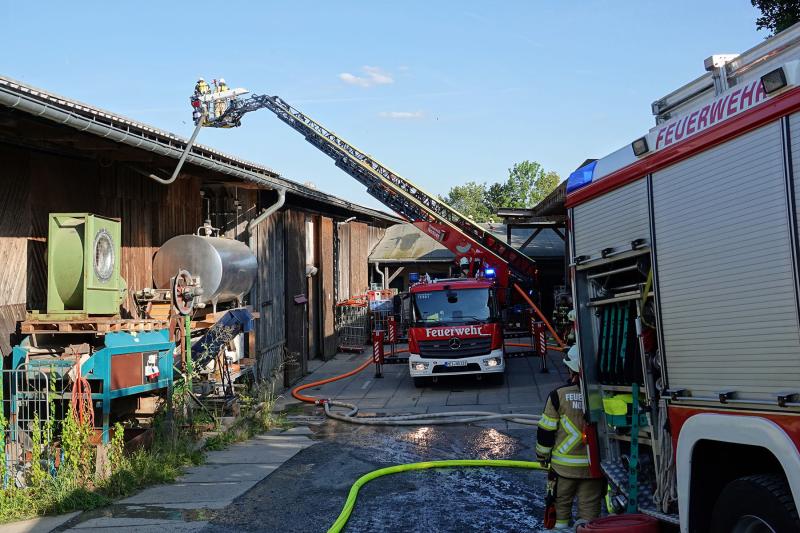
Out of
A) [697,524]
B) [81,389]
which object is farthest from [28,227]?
[697,524]

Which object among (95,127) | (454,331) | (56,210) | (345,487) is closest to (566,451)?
(345,487)

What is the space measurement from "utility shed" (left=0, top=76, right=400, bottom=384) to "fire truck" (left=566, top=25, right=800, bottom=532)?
505 cm

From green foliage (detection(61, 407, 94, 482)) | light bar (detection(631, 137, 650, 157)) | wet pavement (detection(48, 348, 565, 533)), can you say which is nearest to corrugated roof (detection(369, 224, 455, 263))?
wet pavement (detection(48, 348, 565, 533))

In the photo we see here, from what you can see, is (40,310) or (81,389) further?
(40,310)

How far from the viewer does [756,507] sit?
3.45 meters

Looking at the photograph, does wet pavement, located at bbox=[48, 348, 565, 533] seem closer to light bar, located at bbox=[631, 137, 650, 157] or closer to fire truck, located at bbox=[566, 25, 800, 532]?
fire truck, located at bbox=[566, 25, 800, 532]

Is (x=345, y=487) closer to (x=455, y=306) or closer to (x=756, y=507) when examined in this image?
(x=756, y=507)

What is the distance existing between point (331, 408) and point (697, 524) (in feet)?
32.3

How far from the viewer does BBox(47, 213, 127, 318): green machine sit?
7.91 metres

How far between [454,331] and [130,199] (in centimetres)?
714

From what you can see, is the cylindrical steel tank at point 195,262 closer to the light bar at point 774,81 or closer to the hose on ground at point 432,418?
the hose on ground at point 432,418

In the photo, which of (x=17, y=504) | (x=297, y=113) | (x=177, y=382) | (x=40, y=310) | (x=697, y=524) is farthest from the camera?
(x=297, y=113)

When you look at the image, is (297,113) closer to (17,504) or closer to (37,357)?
(37,357)

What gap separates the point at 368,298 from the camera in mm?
23344
